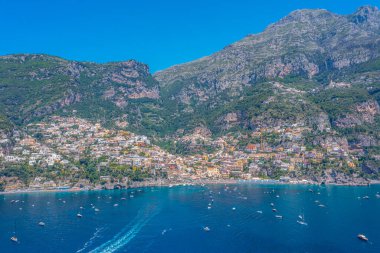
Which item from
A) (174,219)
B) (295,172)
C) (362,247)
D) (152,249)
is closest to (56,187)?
(174,219)

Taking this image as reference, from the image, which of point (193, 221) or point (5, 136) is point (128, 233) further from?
point (5, 136)

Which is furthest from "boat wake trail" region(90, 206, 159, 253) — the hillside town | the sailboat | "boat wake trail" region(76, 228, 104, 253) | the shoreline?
the hillside town

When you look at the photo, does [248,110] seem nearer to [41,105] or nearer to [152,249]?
[41,105]

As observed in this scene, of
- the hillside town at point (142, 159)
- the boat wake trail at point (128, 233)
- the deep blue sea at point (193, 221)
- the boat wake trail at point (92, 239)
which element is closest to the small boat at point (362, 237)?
the deep blue sea at point (193, 221)

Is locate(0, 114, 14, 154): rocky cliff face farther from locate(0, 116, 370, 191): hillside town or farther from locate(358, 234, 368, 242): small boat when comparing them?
locate(358, 234, 368, 242): small boat

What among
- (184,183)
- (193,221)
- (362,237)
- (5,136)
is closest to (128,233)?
(193,221)

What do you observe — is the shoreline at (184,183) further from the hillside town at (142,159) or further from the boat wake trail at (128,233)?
the boat wake trail at (128,233)
